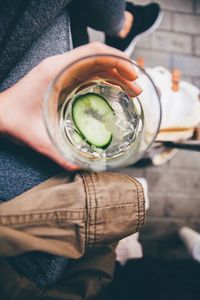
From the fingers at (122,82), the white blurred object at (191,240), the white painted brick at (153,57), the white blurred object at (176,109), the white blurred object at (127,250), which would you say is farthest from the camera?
the white painted brick at (153,57)

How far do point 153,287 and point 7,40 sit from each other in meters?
1.11

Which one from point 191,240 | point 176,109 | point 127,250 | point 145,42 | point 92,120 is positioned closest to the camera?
point 92,120

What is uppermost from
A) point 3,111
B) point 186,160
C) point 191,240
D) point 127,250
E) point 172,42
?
point 3,111

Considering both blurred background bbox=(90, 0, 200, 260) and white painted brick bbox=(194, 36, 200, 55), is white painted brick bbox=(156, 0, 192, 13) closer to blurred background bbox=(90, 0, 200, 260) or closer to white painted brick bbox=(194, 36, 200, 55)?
blurred background bbox=(90, 0, 200, 260)

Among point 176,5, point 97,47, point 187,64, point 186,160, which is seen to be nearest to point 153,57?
point 187,64

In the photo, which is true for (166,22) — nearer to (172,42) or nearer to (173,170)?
(172,42)

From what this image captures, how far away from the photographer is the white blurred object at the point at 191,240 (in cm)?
170

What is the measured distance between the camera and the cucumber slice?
31.3 inches

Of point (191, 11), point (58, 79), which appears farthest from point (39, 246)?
point (191, 11)

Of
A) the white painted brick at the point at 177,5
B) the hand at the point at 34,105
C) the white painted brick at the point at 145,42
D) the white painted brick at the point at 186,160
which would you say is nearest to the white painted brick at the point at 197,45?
the white painted brick at the point at 177,5

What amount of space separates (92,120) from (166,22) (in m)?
1.46

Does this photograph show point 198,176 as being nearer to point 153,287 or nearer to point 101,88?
point 153,287

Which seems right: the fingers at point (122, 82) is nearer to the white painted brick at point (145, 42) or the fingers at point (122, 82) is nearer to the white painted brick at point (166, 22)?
the white painted brick at point (145, 42)

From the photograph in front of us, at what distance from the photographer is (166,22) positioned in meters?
1.99
